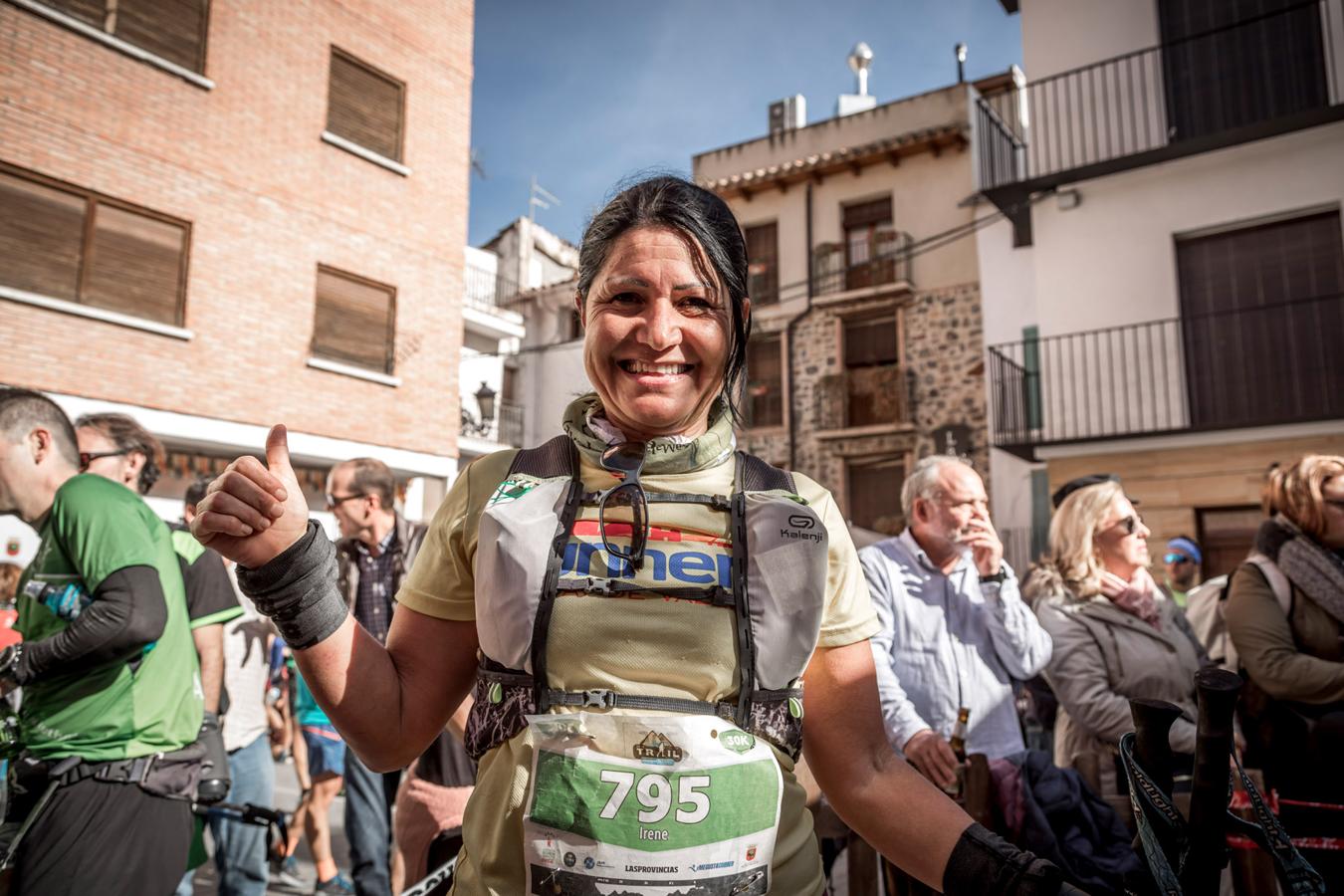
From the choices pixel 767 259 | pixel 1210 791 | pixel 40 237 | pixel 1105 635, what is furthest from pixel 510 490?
pixel 767 259

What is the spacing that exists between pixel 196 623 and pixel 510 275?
2379 centimetres

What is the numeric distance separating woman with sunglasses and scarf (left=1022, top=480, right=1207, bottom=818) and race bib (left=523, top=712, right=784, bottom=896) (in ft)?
8.12

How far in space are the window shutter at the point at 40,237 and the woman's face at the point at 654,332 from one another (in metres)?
11.2

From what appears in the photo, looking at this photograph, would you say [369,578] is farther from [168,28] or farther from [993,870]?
[168,28]

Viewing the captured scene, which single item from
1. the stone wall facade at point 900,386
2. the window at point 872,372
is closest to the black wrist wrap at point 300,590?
the stone wall facade at point 900,386

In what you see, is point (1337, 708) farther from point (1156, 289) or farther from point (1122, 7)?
point (1122, 7)

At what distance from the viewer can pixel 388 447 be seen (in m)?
13.6

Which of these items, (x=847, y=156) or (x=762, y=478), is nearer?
(x=762, y=478)

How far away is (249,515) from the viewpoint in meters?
1.19

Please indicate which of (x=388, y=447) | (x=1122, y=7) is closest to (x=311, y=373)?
(x=388, y=447)

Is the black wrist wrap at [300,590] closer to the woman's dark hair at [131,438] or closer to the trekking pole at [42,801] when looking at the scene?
the trekking pole at [42,801]

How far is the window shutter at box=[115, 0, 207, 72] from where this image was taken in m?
11.1

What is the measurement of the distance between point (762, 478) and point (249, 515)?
2.60 feet

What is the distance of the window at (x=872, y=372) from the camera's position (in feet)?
66.8
